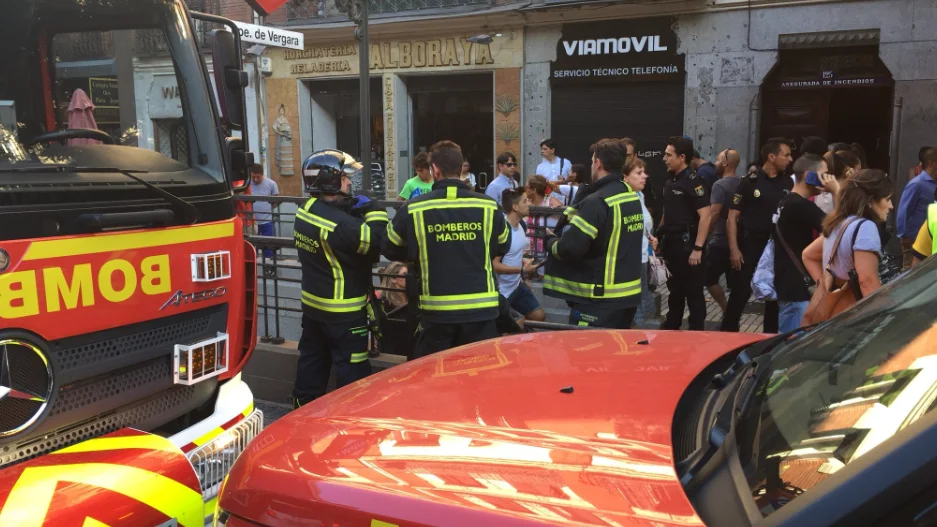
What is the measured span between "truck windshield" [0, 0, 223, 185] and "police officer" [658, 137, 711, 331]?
454 centimetres

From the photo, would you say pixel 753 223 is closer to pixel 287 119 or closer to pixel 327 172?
pixel 327 172

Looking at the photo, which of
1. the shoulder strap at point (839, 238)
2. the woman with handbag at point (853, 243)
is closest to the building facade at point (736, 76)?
the woman with handbag at point (853, 243)

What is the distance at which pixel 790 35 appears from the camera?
13367 millimetres

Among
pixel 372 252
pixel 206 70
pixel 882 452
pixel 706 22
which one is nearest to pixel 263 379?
Result: pixel 372 252

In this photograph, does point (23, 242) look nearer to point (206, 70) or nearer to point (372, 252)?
point (206, 70)

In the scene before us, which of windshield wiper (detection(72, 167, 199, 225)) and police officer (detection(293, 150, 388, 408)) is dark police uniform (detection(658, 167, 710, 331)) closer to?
police officer (detection(293, 150, 388, 408))

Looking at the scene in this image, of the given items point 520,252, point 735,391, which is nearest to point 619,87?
point 520,252

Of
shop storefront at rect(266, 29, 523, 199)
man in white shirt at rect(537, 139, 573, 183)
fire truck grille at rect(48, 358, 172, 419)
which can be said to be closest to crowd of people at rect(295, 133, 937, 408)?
fire truck grille at rect(48, 358, 172, 419)

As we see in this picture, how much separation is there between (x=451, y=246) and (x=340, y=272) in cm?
75

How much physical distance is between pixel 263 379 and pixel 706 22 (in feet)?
36.1

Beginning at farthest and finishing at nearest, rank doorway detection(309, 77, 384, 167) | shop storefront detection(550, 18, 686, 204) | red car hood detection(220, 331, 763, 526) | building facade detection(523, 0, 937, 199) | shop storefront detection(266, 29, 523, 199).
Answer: doorway detection(309, 77, 384, 167)
shop storefront detection(266, 29, 523, 199)
shop storefront detection(550, 18, 686, 204)
building facade detection(523, 0, 937, 199)
red car hood detection(220, 331, 763, 526)

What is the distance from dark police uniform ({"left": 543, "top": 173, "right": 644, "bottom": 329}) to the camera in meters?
5.20

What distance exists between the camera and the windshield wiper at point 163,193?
10.4 feet

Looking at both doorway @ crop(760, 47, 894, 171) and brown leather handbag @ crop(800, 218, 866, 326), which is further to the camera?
doorway @ crop(760, 47, 894, 171)
